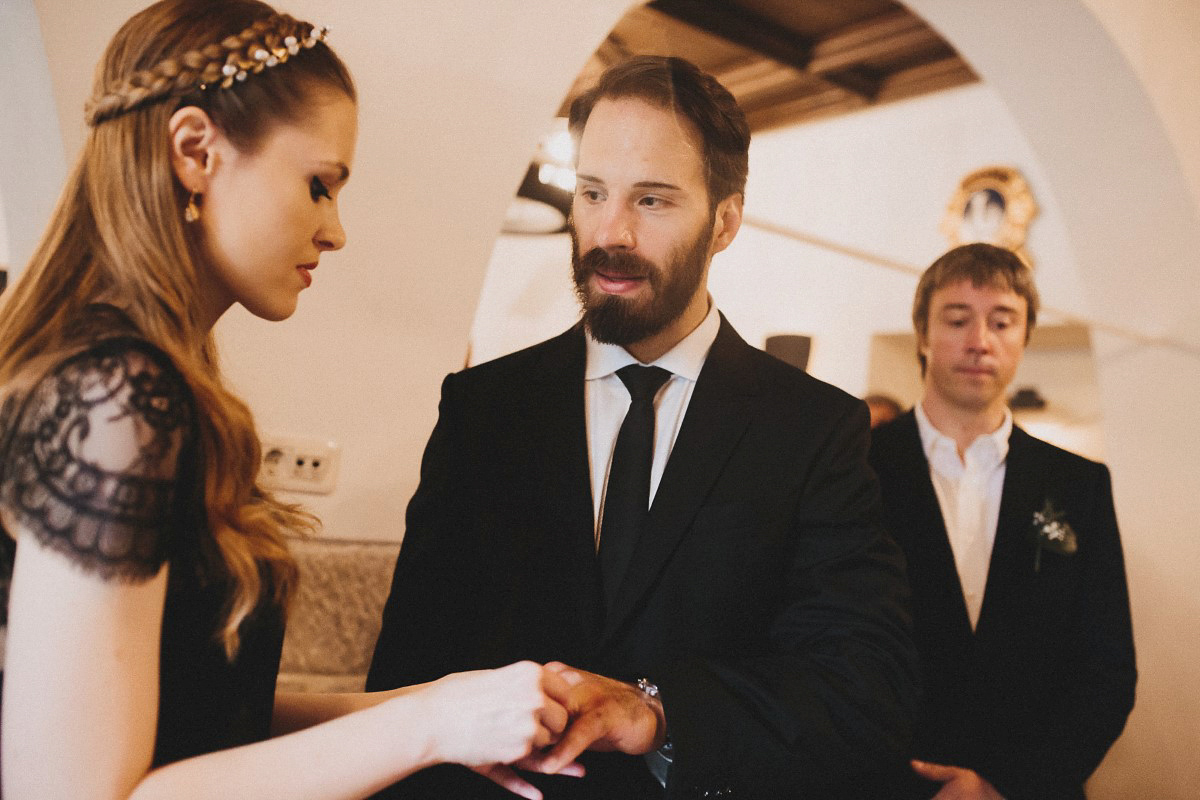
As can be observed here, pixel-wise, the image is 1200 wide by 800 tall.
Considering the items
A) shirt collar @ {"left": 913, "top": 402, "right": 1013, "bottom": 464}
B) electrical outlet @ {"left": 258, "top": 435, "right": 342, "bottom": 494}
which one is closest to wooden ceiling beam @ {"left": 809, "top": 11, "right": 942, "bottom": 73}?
shirt collar @ {"left": 913, "top": 402, "right": 1013, "bottom": 464}

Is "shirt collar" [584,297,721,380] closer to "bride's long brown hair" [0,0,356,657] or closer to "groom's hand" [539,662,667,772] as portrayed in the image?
"groom's hand" [539,662,667,772]

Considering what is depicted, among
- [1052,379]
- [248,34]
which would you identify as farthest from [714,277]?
[1052,379]

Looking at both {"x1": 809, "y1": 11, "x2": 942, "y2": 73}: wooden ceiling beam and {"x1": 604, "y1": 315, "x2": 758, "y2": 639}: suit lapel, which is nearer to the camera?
{"x1": 604, "y1": 315, "x2": 758, "y2": 639}: suit lapel

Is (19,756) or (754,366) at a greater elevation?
(754,366)

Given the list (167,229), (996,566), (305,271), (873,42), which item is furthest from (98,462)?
(873,42)

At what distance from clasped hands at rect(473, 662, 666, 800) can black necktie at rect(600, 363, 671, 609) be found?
17 cm

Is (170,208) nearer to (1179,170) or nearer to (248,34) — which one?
(248,34)

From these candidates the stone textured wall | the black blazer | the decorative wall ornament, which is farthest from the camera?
the decorative wall ornament

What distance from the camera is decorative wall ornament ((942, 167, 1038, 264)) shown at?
4895 mm

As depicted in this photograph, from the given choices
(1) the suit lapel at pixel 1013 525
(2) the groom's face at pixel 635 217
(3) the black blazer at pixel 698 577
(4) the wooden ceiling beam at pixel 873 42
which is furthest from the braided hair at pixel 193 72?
(4) the wooden ceiling beam at pixel 873 42

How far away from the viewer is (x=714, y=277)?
2717 mm

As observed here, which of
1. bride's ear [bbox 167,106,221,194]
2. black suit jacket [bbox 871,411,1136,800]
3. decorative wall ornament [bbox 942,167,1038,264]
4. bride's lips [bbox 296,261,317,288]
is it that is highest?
decorative wall ornament [bbox 942,167,1038,264]

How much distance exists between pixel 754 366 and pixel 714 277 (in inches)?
48.4

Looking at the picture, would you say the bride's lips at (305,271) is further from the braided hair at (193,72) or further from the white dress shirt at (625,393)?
the white dress shirt at (625,393)
